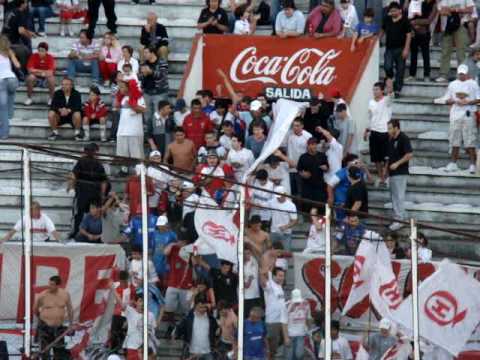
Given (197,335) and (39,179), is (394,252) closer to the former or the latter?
(197,335)

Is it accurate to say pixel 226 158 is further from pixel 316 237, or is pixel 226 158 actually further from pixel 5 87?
pixel 316 237

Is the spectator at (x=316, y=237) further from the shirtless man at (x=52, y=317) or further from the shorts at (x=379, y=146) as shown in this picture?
the shorts at (x=379, y=146)

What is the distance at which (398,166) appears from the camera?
98.9 ft

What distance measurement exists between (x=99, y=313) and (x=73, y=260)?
99 cm

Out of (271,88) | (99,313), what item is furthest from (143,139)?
(99,313)

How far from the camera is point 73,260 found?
1029 inches

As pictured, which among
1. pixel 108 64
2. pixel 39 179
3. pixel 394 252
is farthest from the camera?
pixel 108 64

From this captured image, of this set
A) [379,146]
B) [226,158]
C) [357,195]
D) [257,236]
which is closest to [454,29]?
[379,146]

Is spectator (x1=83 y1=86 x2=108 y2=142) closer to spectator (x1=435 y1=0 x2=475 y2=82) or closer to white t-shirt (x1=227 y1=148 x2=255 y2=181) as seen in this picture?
white t-shirt (x1=227 y1=148 x2=255 y2=181)

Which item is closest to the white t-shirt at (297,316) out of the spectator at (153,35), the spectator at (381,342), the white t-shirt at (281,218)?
the spectator at (381,342)

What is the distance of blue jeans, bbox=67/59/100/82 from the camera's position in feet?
113

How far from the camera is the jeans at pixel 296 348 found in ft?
80.5

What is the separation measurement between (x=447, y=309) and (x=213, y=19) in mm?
10813

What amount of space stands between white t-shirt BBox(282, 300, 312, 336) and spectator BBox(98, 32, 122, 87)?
33.4 ft
